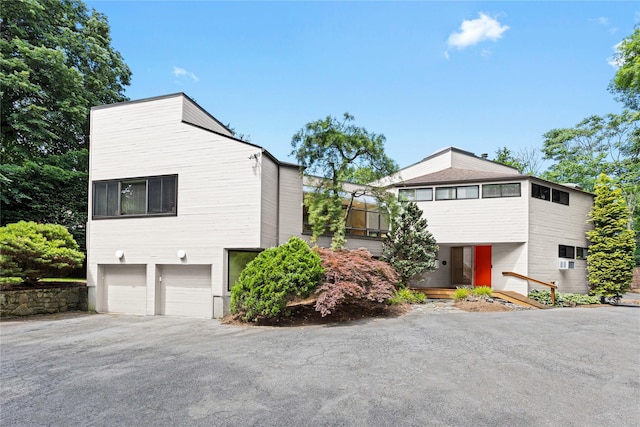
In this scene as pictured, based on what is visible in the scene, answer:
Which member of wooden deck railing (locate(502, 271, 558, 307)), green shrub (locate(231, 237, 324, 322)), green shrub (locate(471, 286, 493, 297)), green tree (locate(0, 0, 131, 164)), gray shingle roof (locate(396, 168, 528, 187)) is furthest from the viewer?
green tree (locate(0, 0, 131, 164))

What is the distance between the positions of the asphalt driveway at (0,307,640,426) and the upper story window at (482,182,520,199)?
6.81m

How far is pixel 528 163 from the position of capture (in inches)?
1304

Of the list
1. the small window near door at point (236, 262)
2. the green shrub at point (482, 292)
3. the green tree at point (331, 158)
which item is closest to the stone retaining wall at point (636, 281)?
the green shrub at point (482, 292)

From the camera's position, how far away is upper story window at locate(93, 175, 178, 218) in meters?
A: 12.1

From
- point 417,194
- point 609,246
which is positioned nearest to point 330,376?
point 417,194

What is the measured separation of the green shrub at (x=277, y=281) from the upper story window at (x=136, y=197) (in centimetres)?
420

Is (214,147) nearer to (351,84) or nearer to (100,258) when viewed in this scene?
(100,258)

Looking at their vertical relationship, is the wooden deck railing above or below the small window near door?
below

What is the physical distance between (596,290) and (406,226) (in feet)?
30.0

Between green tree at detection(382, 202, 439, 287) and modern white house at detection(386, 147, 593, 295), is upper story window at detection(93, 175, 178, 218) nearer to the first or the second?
green tree at detection(382, 202, 439, 287)

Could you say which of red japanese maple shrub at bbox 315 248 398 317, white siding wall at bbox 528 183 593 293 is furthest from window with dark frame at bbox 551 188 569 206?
red japanese maple shrub at bbox 315 248 398 317

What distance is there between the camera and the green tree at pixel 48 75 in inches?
621

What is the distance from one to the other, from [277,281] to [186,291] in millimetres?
4418

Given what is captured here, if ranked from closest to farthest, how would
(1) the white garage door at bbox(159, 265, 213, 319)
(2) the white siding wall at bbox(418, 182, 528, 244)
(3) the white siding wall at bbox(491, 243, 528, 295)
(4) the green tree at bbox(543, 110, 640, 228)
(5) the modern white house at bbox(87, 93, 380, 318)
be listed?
(5) the modern white house at bbox(87, 93, 380, 318) → (1) the white garage door at bbox(159, 265, 213, 319) → (3) the white siding wall at bbox(491, 243, 528, 295) → (2) the white siding wall at bbox(418, 182, 528, 244) → (4) the green tree at bbox(543, 110, 640, 228)
